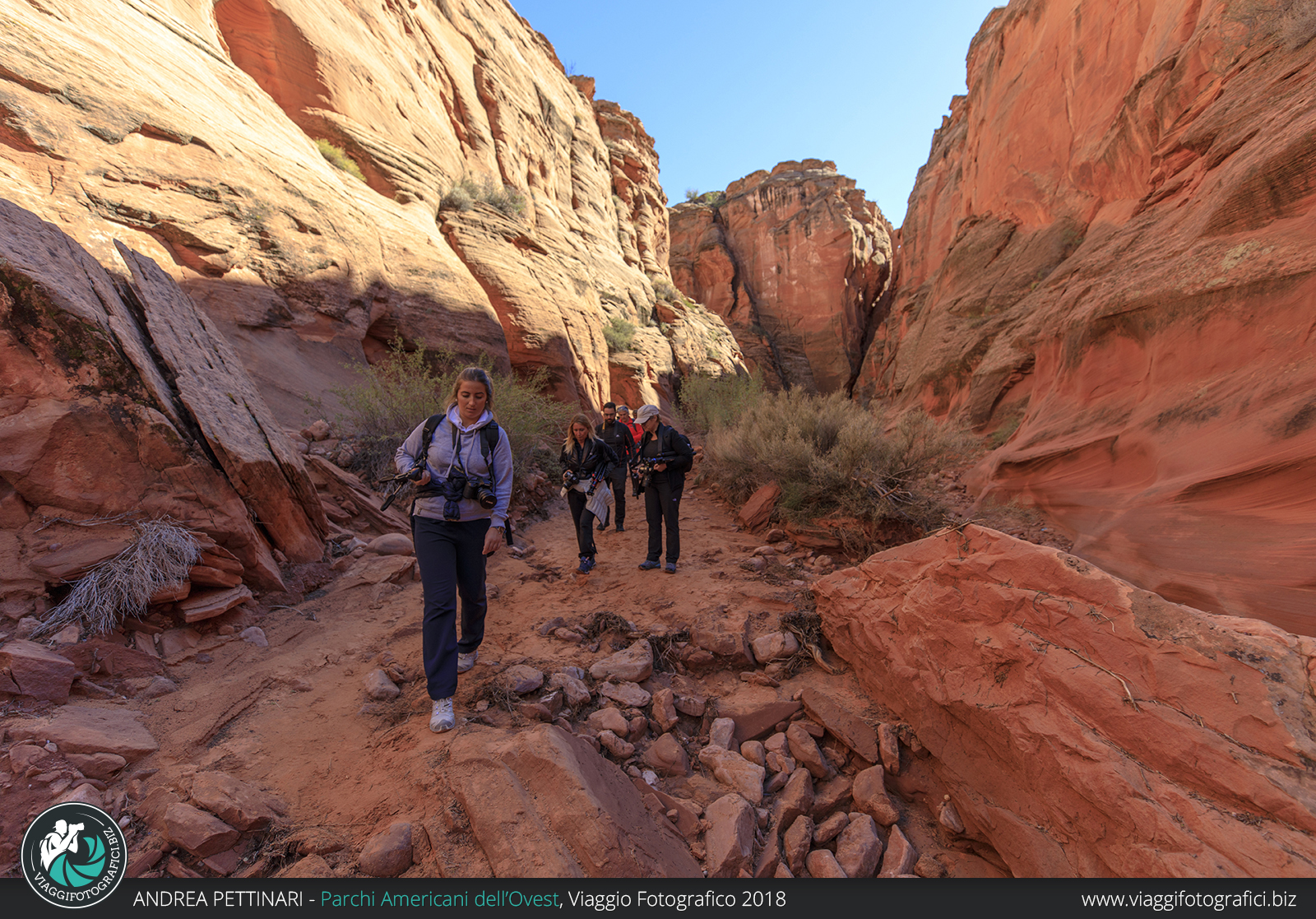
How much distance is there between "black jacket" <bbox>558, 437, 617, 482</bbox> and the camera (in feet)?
17.6

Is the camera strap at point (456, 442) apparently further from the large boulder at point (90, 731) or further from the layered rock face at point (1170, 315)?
the layered rock face at point (1170, 315)

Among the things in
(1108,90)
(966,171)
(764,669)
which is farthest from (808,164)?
(764,669)

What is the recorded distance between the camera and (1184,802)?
5.21ft

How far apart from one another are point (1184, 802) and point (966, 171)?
19.0 m

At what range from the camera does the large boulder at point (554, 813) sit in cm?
175

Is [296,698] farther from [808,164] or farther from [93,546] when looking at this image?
[808,164]

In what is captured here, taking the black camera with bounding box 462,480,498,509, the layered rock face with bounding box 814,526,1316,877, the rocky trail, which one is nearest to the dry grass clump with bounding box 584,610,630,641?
the rocky trail

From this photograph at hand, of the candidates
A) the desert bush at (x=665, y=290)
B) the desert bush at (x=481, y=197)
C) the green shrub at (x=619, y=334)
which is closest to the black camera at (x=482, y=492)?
the desert bush at (x=481, y=197)

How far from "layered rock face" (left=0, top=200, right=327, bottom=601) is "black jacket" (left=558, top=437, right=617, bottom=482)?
2.34 meters

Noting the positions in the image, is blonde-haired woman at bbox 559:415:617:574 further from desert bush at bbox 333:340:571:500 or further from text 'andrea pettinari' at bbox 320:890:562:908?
text 'andrea pettinari' at bbox 320:890:562:908

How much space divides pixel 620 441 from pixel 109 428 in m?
4.24

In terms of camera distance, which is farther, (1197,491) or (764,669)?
(1197,491)

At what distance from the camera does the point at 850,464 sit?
18.5ft

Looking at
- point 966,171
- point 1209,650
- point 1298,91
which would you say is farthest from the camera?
point 966,171
